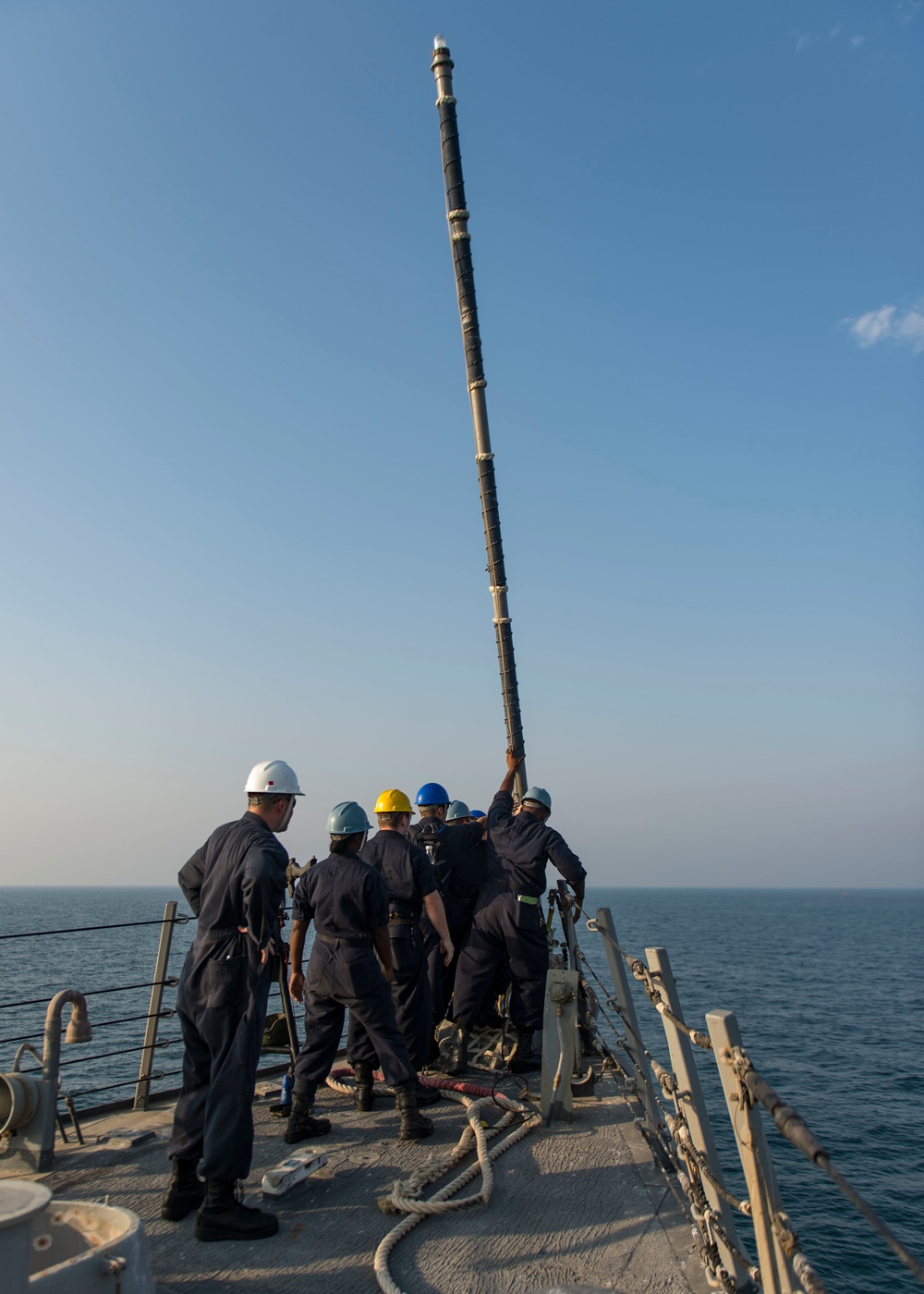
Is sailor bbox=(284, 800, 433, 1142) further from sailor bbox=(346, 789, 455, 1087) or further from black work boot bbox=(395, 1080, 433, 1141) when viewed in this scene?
sailor bbox=(346, 789, 455, 1087)

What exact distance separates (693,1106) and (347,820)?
2.82 m

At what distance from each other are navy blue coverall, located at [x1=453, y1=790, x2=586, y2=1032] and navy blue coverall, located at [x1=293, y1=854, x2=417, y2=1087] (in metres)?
1.69

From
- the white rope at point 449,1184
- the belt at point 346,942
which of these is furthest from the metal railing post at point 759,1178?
the belt at point 346,942

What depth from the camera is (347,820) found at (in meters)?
5.62

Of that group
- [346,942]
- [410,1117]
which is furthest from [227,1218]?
[346,942]

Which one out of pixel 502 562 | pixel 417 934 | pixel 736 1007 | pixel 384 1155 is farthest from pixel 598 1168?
pixel 736 1007

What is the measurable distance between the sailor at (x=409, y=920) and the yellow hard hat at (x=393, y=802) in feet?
0.64

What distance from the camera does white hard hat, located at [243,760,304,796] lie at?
4.66 m

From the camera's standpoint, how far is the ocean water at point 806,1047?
12.3 meters

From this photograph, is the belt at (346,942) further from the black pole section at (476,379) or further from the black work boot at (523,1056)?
the black pole section at (476,379)

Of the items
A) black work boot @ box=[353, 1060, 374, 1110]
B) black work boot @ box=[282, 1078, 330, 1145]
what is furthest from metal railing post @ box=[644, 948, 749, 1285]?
black work boot @ box=[353, 1060, 374, 1110]

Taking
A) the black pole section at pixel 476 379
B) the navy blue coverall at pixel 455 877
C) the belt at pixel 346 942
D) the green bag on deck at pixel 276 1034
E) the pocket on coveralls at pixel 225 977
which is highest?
the black pole section at pixel 476 379

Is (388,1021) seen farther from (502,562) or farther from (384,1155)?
(502,562)

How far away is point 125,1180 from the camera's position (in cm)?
460
